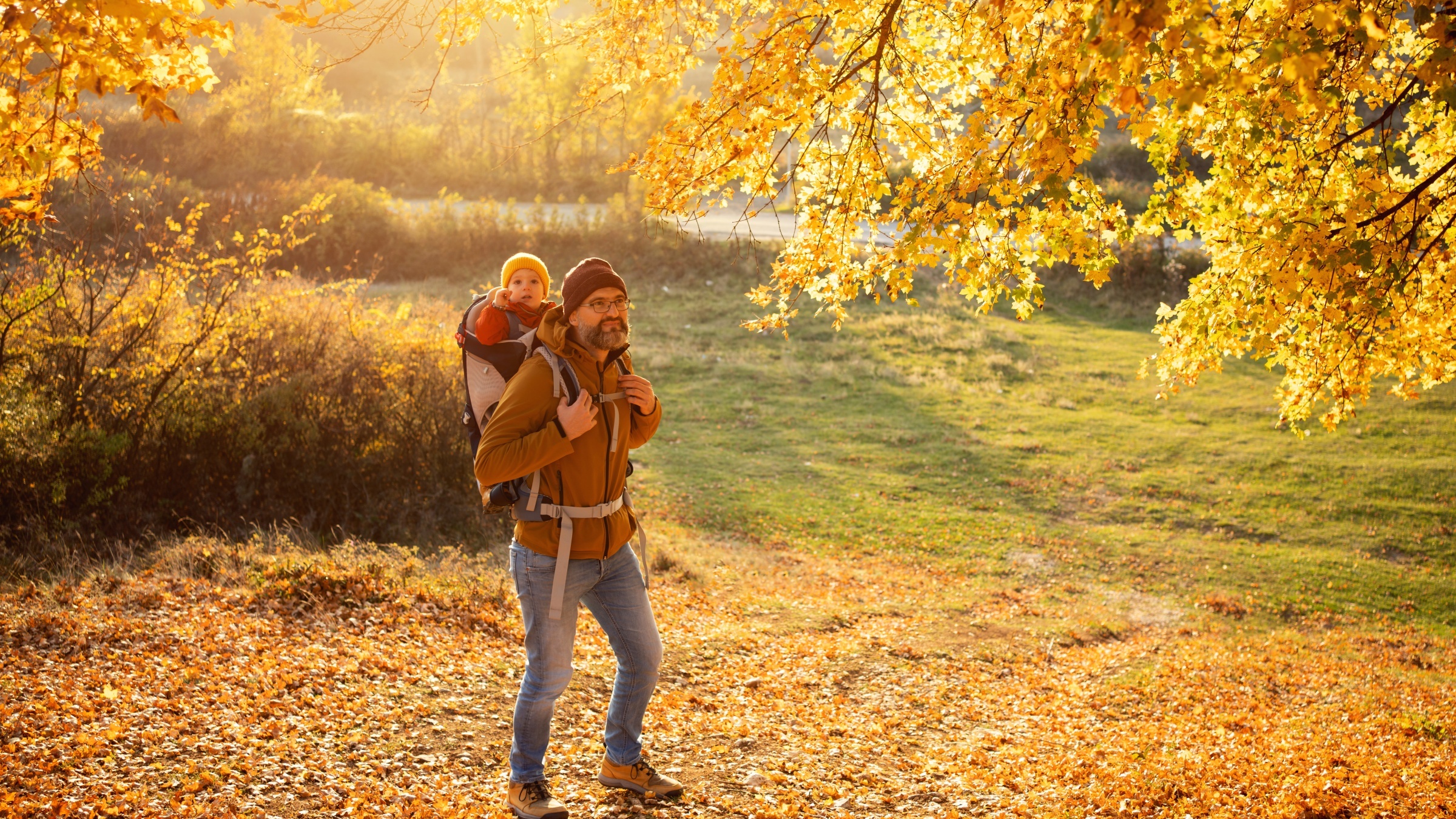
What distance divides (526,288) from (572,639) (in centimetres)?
160

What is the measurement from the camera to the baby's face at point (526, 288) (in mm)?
4164

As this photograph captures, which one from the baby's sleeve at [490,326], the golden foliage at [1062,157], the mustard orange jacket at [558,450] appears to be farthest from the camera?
the golden foliage at [1062,157]

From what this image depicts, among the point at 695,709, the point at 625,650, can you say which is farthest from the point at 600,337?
the point at 695,709

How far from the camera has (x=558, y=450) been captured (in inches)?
137

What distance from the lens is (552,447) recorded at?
3465 millimetres

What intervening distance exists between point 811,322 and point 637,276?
6926mm

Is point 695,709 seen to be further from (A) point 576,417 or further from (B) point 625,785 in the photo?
(A) point 576,417

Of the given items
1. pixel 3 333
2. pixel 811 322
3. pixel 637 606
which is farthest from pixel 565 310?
pixel 811 322

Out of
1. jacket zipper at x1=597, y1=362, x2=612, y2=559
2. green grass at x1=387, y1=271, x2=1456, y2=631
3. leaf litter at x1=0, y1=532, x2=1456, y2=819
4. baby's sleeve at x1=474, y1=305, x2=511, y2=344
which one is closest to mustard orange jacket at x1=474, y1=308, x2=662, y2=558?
jacket zipper at x1=597, y1=362, x2=612, y2=559

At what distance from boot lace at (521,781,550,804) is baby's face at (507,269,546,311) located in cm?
210

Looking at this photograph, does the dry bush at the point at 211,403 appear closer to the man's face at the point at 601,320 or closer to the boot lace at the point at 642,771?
the boot lace at the point at 642,771

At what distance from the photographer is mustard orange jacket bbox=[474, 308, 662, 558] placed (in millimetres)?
3457

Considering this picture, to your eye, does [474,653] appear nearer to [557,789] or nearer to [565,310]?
[557,789]

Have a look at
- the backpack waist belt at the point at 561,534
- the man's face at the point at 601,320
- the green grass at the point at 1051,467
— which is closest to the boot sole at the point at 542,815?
the backpack waist belt at the point at 561,534
